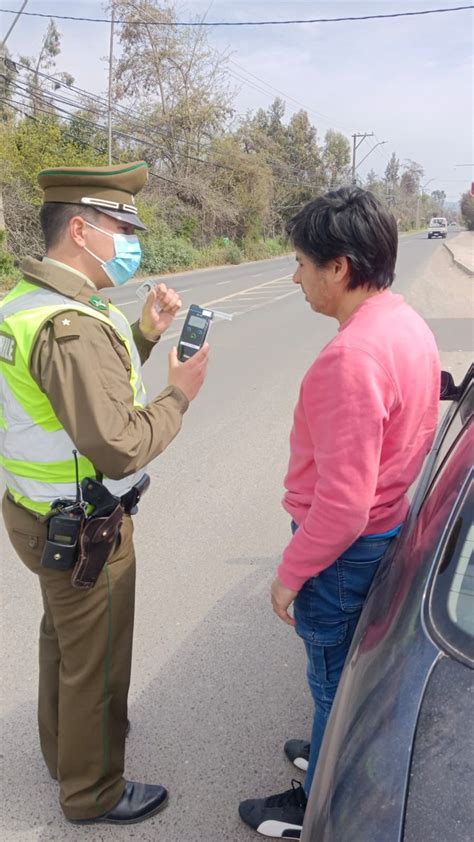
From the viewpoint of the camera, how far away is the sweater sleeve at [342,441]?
1.58 meters

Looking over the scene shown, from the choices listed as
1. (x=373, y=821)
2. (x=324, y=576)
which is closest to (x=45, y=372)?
(x=324, y=576)

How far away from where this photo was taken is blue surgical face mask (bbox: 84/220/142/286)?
6.82ft

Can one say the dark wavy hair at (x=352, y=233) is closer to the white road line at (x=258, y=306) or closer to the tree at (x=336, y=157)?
the white road line at (x=258, y=306)

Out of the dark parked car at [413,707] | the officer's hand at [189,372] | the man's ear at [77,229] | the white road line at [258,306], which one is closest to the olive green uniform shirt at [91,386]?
the man's ear at [77,229]

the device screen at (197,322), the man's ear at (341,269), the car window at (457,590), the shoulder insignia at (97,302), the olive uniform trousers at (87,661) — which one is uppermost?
the man's ear at (341,269)

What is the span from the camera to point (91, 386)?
5.80 feet

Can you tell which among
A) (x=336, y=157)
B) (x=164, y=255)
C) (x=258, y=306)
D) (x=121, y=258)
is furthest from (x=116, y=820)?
(x=336, y=157)

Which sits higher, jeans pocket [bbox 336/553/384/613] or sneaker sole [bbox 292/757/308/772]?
jeans pocket [bbox 336/553/384/613]

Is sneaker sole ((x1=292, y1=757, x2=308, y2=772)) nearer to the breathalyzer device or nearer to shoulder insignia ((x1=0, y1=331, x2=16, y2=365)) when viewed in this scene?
the breathalyzer device

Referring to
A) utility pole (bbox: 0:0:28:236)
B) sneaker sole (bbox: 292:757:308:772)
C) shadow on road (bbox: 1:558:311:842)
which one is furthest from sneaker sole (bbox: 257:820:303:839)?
utility pole (bbox: 0:0:28:236)

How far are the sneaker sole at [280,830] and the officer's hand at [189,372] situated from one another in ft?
4.34

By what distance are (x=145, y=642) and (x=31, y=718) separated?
608mm

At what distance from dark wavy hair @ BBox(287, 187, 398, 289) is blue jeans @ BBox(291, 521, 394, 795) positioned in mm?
700

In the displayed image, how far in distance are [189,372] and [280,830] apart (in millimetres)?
1419
